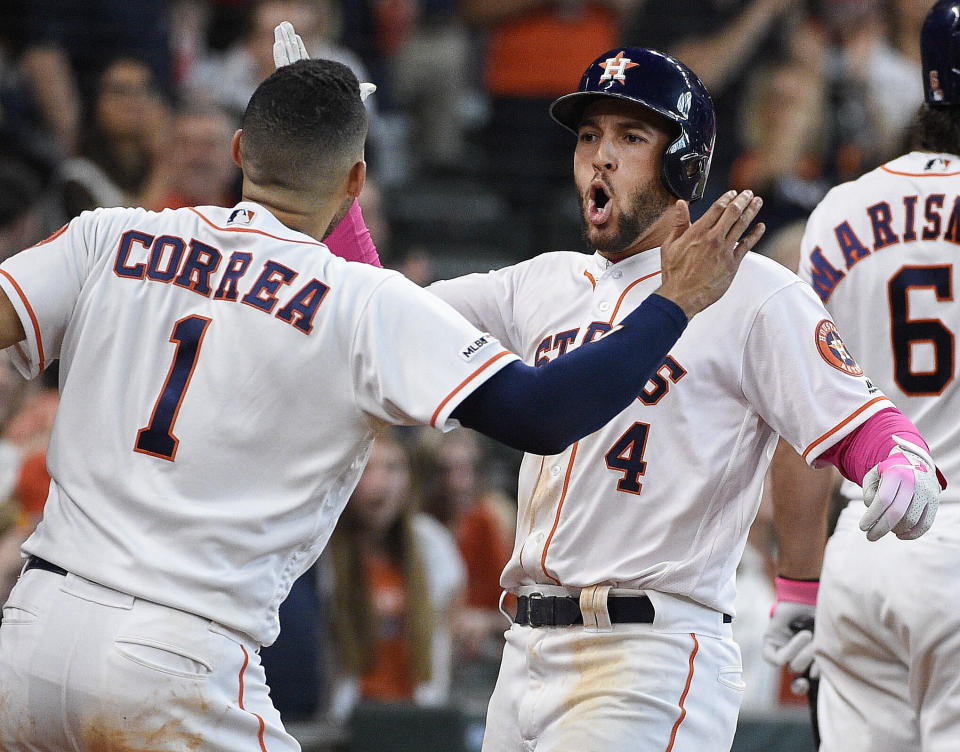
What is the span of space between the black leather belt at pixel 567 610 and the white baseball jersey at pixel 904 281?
902mm

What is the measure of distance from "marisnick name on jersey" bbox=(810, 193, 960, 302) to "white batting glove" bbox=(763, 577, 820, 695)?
0.85 metres

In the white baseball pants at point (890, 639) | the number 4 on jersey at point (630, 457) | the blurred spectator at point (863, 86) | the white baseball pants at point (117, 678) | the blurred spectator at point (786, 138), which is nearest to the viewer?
the white baseball pants at point (117, 678)

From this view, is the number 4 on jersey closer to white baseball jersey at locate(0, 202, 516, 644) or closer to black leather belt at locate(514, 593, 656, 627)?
black leather belt at locate(514, 593, 656, 627)

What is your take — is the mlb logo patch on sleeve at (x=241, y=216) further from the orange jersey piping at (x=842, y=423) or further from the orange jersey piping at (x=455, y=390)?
the orange jersey piping at (x=842, y=423)

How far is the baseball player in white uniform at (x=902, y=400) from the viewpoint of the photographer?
12.0 feet

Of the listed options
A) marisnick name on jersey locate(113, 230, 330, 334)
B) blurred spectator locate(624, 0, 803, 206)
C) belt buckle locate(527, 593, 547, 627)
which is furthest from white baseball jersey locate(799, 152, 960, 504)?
blurred spectator locate(624, 0, 803, 206)

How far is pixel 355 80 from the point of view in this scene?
326 centimetres

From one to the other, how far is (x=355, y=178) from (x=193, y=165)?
14.4 feet

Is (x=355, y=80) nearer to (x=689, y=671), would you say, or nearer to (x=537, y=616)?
(x=537, y=616)

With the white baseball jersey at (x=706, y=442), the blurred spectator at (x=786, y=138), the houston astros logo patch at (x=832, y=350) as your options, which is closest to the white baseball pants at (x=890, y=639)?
the white baseball jersey at (x=706, y=442)

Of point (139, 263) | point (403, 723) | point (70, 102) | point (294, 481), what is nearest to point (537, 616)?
point (294, 481)

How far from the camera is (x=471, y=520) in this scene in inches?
300

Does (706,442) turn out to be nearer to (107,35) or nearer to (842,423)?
(842,423)

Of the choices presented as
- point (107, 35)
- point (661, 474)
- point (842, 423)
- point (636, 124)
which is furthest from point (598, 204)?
point (107, 35)
